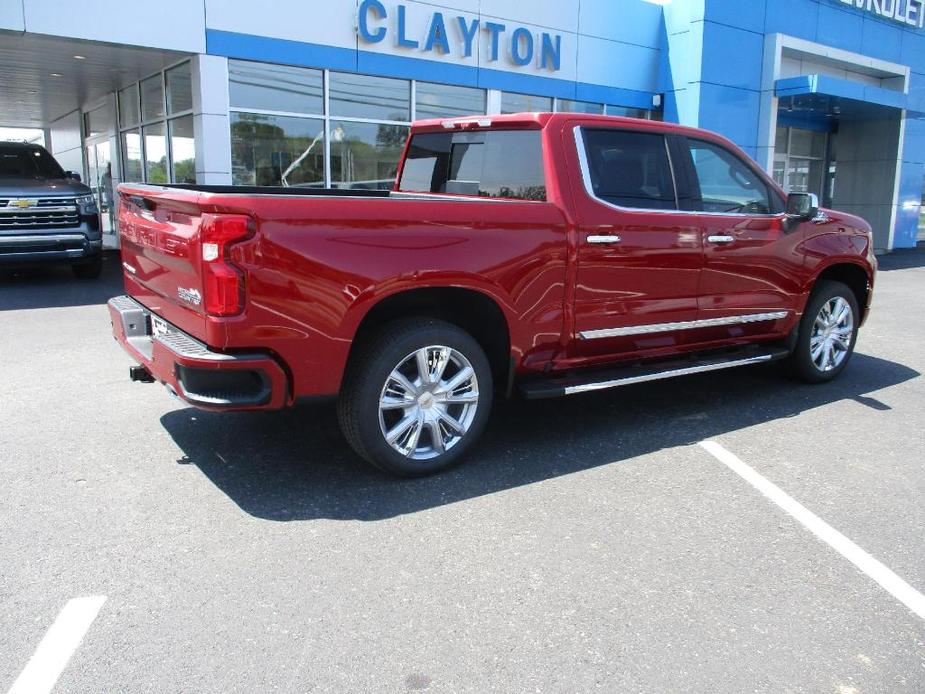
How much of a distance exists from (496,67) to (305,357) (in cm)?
1257

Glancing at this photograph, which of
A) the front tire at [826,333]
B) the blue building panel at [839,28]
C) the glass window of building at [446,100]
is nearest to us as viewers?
the front tire at [826,333]

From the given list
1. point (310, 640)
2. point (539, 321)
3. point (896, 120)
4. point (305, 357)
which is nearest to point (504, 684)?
point (310, 640)

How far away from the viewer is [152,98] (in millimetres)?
14562

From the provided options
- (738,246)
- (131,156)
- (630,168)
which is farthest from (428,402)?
(131,156)

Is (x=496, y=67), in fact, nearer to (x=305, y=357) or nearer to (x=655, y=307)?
(x=655, y=307)

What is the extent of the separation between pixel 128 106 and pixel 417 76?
247 inches

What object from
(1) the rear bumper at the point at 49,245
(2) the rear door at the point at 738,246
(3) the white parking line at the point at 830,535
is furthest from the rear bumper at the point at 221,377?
(1) the rear bumper at the point at 49,245

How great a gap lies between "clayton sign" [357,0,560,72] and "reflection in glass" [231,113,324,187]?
189 centimetres

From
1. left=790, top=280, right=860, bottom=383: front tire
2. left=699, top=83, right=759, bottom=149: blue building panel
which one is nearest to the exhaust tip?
left=790, top=280, right=860, bottom=383: front tire

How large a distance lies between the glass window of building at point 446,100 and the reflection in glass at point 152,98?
14.8ft

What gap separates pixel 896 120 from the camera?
21.2 metres

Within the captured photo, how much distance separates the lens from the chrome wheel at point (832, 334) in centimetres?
637

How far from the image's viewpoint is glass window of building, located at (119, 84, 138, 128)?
50.9 ft

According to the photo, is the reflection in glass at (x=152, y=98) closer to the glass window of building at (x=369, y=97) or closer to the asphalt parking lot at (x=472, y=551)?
the glass window of building at (x=369, y=97)
